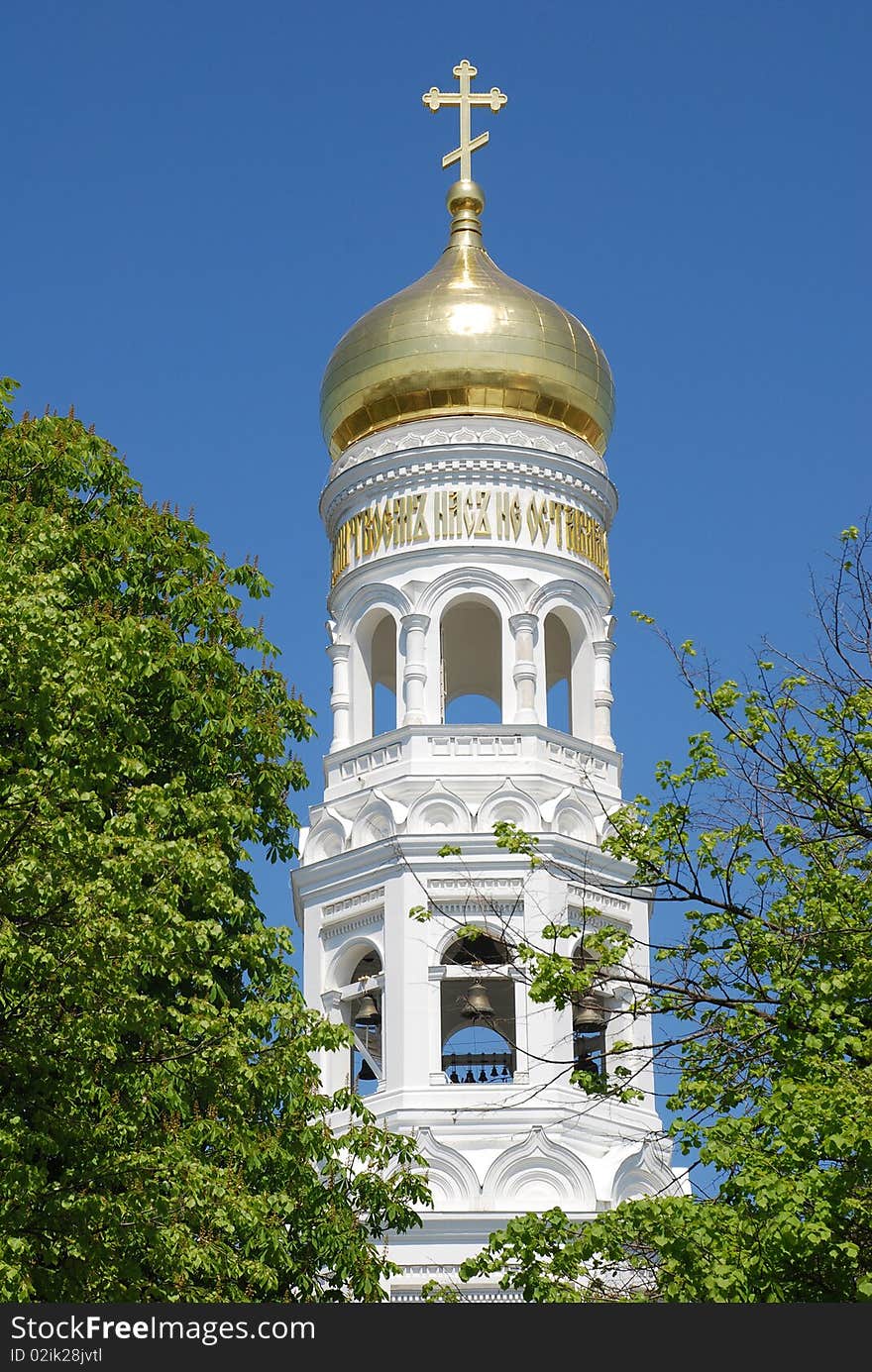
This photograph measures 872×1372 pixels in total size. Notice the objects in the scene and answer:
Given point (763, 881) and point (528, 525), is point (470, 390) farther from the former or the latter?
point (763, 881)

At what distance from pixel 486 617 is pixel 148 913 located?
63.0 feet

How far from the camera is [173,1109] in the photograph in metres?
17.0

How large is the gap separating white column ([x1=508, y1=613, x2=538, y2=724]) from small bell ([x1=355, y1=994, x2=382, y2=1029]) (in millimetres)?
3818

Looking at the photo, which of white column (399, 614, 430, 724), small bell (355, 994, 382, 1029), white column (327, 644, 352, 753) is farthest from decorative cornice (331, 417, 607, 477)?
small bell (355, 994, 382, 1029)

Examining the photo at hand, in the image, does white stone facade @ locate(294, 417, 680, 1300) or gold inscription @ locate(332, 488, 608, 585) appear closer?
white stone facade @ locate(294, 417, 680, 1300)

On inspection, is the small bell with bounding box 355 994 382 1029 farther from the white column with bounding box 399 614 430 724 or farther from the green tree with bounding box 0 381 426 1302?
the green tree with bounding box 0 381 426 1302

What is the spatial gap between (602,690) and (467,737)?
204 centimetres

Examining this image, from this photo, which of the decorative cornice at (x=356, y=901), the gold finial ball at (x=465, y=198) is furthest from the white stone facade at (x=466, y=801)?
the gold finial ball at (x=465, y=198)

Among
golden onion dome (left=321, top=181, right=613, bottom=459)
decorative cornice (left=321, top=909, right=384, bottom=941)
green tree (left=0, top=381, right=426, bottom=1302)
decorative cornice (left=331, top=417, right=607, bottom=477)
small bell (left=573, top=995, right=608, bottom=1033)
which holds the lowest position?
green tree (left=0, top=381, right=426, bottom=1302)

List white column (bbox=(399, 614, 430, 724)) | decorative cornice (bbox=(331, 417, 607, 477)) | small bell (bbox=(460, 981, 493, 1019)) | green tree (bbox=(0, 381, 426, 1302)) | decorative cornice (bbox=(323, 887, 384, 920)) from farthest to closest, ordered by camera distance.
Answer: decorative cornice (bbox=(331, 417, 607, 477)) < white column (bbox=(399, 614, 430, 724)) < decorative cornice (bbox=(323, 887, 384, 920)) < small bell (bbox=(460, 981, 493, 1019)) < green tree (bbox=(0, 381, 426, 1302))

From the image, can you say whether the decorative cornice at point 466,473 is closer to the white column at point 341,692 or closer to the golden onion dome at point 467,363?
the golden onion dome at point 467,363

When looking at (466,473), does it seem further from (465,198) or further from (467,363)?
(465,198)

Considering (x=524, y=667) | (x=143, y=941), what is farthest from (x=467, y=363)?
(x=143, y=941)

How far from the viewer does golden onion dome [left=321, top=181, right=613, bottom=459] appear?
33.7m
